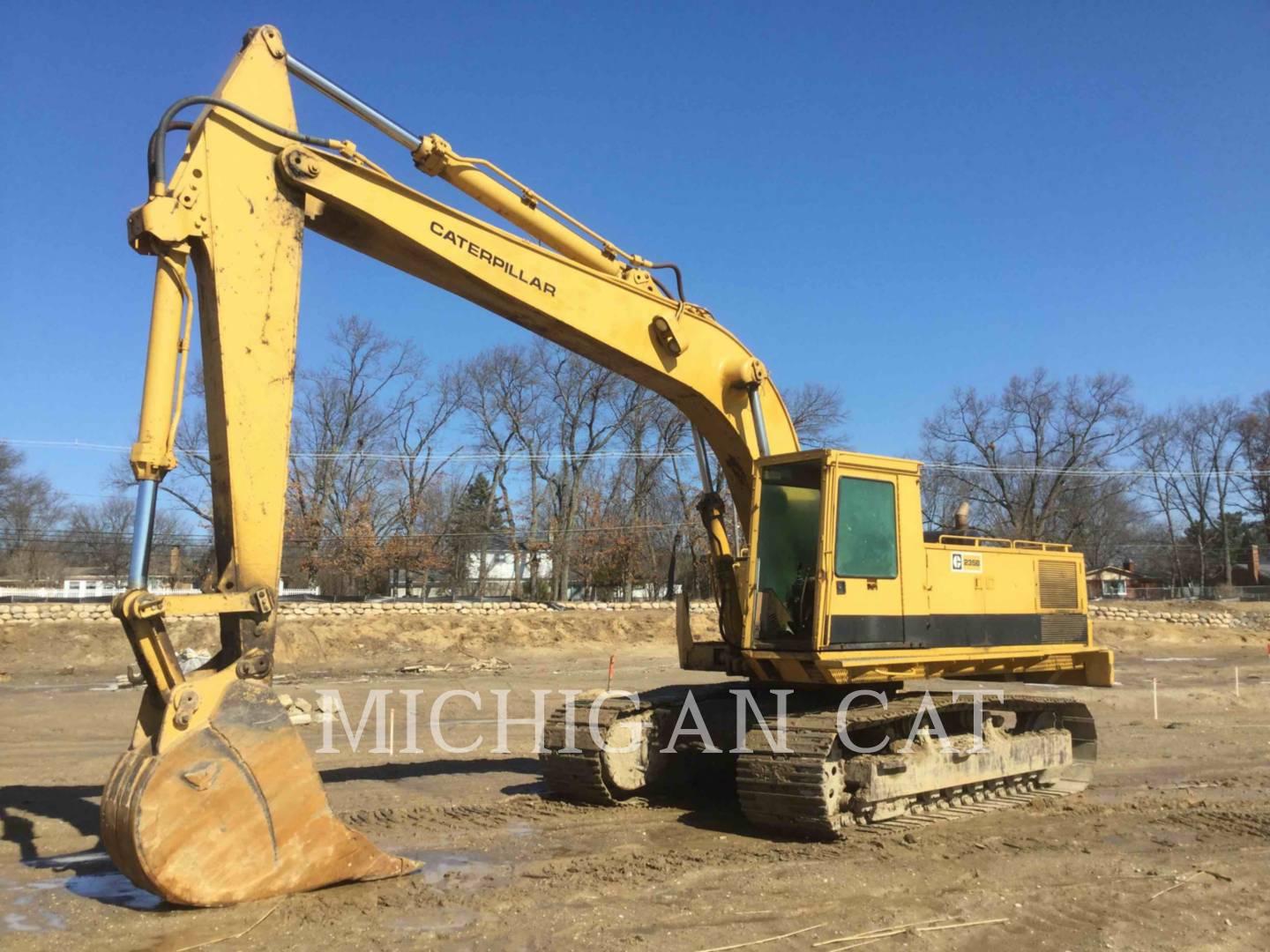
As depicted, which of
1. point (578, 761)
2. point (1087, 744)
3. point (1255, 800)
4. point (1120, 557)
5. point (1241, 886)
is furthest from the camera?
point (1120, 557)

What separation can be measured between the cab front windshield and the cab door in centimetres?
25

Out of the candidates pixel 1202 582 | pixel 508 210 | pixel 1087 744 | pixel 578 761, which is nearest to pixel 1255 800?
pixel 1087 744

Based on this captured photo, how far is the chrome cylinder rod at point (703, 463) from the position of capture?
8941 mm

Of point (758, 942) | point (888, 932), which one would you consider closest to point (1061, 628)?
point (888, 932)

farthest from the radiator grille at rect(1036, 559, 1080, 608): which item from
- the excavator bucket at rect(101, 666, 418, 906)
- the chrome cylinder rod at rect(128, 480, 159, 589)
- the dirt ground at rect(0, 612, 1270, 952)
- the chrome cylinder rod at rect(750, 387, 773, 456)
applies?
the chrome cylinder rod at rect(128, 480, 159, 589)

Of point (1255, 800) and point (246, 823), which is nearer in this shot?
point (246, 823)

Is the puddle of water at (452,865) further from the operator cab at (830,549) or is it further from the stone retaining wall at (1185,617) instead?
the stone retaining wall at (1185,617)

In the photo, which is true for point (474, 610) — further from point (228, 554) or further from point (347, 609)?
point (228, 554)

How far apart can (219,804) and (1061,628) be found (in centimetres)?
784

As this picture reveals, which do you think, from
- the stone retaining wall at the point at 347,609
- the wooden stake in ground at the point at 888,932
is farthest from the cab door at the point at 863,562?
the stone retaining wall at the point at 347,609

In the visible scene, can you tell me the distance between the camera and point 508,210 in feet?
25.7

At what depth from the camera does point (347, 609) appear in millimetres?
29531

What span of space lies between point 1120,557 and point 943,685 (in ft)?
204

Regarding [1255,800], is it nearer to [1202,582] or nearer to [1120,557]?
[1202,582]
